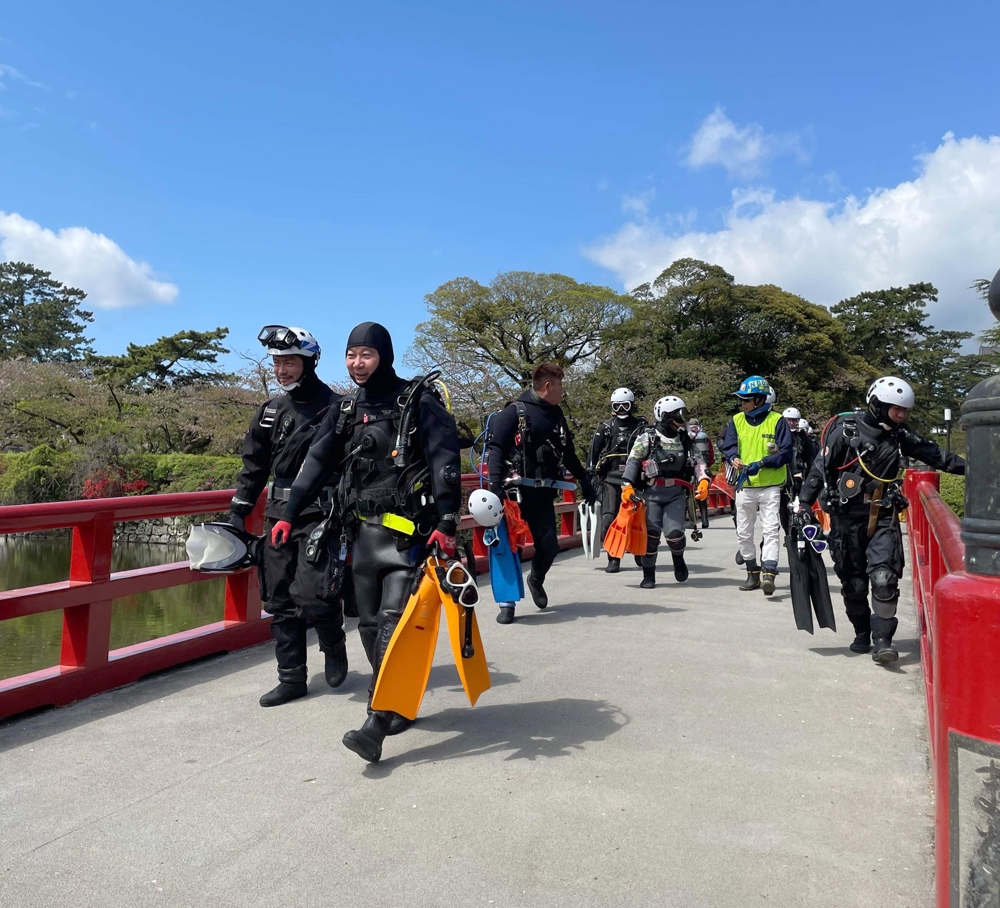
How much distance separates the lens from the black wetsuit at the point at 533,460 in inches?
286

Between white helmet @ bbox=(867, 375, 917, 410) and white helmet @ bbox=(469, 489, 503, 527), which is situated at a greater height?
white helmet @ bbox=(867, 375, 917, 410)

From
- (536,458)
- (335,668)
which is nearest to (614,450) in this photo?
(536,458)

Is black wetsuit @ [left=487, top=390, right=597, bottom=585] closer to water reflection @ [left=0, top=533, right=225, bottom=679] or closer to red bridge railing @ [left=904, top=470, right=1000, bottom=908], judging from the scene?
water reflection @ [left=0, top=533, right=225, bottom=679]

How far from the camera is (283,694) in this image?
479cm

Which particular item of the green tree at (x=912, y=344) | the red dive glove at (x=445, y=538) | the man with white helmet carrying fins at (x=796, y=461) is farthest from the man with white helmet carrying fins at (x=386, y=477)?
the green tree at (x=912, y=344)

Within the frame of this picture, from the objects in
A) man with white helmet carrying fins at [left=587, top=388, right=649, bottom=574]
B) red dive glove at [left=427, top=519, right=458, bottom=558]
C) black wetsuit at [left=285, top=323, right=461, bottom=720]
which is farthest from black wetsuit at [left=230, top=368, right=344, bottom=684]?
man with white helmet carrying fins at [left=587, top=388, right=649, bottom=574]

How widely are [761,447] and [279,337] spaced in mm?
5367

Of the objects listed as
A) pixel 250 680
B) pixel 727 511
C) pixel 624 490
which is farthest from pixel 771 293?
pixel 250 680

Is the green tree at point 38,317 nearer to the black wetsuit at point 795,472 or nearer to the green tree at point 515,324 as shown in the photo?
the green tree at point 515,324

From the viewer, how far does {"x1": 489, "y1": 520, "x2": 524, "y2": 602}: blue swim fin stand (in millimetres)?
6965

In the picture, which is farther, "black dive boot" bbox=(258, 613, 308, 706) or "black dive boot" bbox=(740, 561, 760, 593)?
"black dive boot" bbox=(740, 561, 760, 593)

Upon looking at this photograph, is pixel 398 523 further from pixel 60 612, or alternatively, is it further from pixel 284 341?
pixel 60 612

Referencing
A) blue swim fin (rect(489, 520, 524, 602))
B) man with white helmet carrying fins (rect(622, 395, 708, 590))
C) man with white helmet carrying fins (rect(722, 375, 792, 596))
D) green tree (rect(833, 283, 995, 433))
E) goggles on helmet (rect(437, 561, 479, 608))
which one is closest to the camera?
goggles on helmet (rect(437, 561, 479, 608))

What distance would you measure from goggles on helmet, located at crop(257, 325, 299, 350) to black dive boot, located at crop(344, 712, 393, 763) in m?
2.25
